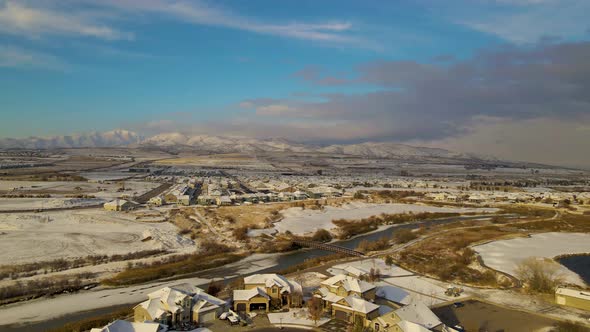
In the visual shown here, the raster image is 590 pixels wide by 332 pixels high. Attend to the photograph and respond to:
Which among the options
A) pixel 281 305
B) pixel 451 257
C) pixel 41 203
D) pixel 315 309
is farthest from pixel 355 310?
pixel 41 203

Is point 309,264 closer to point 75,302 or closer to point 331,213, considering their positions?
point 75,302

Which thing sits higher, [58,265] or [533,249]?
[533,249]

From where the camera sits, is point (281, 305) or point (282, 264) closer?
point (281, 305)

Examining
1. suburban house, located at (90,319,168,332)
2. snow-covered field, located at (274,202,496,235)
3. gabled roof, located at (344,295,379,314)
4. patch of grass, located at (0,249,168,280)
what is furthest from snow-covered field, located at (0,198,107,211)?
gabled roof, located at (344,295,379,314)

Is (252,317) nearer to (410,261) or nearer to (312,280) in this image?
(312,280)

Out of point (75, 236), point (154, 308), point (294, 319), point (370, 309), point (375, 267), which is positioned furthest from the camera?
point (75, 236)

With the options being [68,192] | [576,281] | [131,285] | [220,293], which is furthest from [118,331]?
[68,192]

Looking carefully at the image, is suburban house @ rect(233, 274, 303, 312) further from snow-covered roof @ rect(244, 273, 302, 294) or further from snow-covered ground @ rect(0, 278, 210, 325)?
snow-covered ground @ rect(0, 278, 210, 325)

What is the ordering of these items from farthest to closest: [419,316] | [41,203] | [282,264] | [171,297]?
[41,203] → [282,264] → [171,297] → [419,316]
